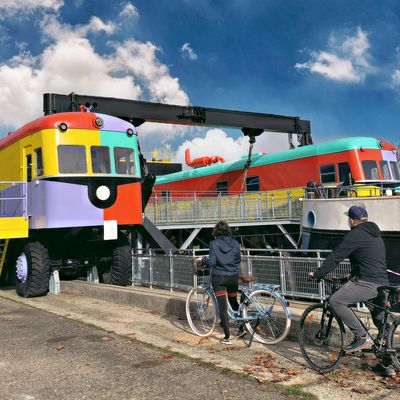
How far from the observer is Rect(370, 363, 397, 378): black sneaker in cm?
462

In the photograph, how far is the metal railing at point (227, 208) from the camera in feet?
61.1

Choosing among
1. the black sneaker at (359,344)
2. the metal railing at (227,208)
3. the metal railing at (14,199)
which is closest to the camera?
the black sneaker at (359,344)

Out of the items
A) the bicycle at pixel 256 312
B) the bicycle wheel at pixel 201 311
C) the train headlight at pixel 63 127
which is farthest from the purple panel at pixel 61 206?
the bicycle at pixel 256 312

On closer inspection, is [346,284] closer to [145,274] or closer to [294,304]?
[294,304]

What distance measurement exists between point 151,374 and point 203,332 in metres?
1.87

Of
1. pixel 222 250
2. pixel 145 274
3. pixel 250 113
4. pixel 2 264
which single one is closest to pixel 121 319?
pixel 222 250

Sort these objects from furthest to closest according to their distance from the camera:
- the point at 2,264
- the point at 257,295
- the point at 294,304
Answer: the point at 2,264
the point at 294,304
the point at 257,295

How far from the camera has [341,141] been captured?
1616 centimetres

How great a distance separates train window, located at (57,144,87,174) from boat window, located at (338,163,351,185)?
29.8ft

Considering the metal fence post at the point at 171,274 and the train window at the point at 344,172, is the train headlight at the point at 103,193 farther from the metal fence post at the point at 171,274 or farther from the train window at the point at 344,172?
the train window at the point at 344,172

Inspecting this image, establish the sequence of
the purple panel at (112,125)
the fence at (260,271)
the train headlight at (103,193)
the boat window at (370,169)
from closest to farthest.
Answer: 1. the fence at (260,271)
2. the train headlight at (103,193)
3. the purple panel at (112,125)
4. the boat window at (370,169)

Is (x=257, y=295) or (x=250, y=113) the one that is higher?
(x=250, y=113)

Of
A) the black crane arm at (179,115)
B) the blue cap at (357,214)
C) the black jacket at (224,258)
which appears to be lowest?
the black jacket at (224,258)

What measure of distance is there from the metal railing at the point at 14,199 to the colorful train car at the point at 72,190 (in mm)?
31
